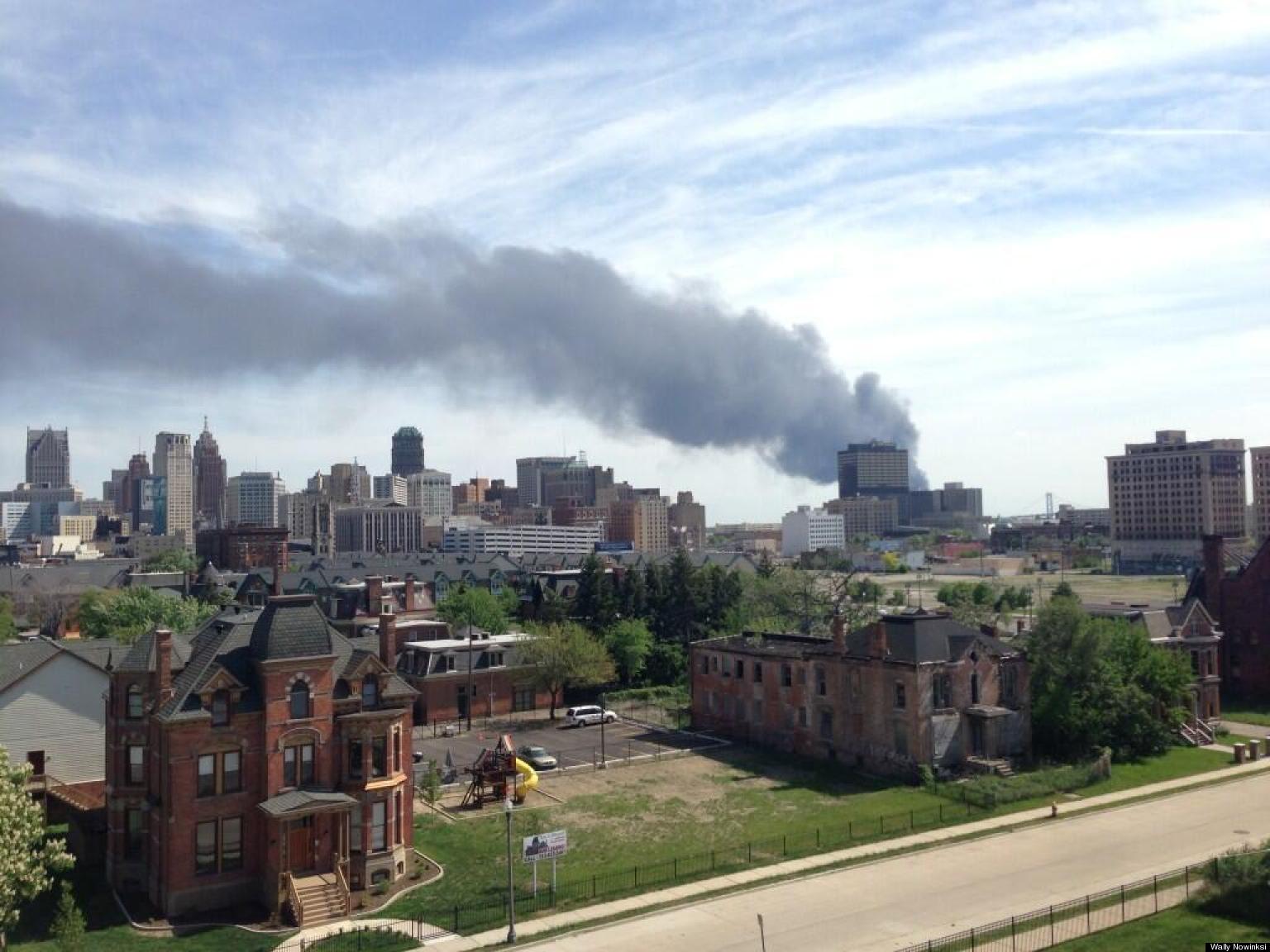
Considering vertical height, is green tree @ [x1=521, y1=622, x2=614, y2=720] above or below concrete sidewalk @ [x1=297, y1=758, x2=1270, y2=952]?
above

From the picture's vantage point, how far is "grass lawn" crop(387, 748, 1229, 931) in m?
44.0

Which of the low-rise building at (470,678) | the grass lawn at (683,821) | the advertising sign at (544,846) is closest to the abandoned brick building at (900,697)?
the grass lawn at (683,821)

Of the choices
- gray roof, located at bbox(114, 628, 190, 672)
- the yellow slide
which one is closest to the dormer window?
gray roof, located at bbox(114, 628, 190, 672)

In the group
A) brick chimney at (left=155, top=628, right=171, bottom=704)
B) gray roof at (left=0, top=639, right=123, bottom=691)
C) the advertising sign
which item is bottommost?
the advertising sign

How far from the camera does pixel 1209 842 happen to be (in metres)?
47.3

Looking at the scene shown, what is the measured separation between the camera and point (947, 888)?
A: 41844mm

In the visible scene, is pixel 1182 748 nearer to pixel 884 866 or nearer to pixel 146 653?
pixel 884 866

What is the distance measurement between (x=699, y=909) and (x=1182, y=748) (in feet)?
141

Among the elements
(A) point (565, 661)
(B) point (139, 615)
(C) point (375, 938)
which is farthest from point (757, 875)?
(B) point (139, 615)

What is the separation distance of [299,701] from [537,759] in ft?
77.3

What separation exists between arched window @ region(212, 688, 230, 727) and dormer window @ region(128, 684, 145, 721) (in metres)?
5.84

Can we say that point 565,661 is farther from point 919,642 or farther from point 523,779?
point 919,642

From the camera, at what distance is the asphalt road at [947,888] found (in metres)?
37.1

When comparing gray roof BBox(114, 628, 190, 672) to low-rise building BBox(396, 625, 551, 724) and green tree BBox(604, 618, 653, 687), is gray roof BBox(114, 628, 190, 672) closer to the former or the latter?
low-rise building BBox(396, 625, 551, 724)
